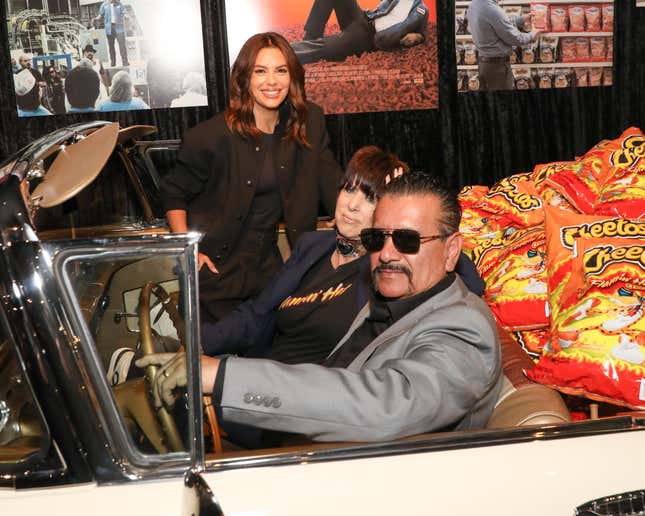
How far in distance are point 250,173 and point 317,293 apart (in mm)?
1035

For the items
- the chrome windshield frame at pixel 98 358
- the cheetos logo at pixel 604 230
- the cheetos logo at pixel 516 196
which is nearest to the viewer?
the chrome windshield frame at pixel 98 358

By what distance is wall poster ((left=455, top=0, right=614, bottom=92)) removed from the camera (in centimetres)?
542

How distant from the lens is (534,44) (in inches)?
218

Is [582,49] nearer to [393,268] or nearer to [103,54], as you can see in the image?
[103,54]

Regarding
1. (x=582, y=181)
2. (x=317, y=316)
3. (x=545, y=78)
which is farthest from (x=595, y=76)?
(x=317, y=316)

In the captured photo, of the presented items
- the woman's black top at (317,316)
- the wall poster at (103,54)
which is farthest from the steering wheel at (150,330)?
the wall poster at (103,54)

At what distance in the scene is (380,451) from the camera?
A: 1.62m

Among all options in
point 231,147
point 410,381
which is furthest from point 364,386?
point 231,147

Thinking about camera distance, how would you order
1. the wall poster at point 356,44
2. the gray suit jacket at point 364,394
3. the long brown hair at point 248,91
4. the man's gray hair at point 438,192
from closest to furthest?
the gray suit jacket at point 364,394 → the man's gray hair at point 438,192 → the long brown hair at point 248,91 → the wall poster at point 356,44

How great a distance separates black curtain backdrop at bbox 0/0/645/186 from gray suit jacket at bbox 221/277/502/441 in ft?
12.0

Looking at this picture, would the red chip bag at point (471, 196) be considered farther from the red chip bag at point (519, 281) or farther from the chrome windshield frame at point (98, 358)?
the chrome windshield frame at point (98, 358)

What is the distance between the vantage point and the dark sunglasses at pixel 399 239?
2.08 metres

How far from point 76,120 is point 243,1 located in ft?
3.89

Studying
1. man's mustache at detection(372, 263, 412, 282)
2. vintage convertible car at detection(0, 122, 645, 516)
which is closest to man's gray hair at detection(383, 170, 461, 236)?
man's mustache at detection(372, 263, 412, 282)
